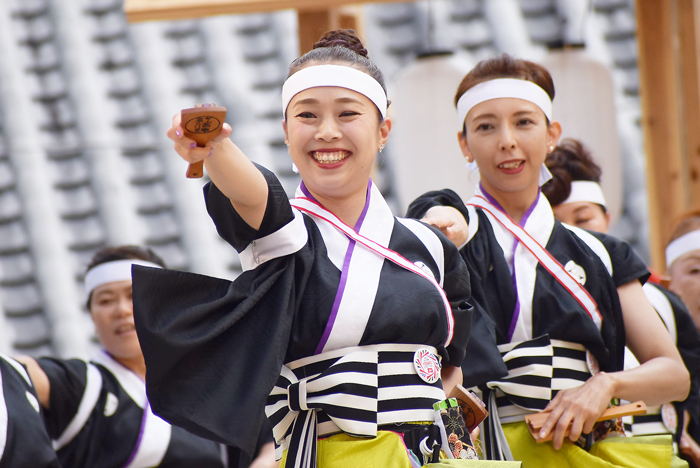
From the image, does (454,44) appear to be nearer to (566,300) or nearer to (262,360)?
(566,300)

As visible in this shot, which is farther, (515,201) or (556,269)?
(515,201)

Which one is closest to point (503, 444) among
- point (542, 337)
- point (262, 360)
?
point (542, 337)

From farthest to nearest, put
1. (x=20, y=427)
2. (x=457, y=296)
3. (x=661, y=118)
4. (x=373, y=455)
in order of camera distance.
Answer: (x=661, y=118)
(x=20, y=427)
(x=457, y=296)
(x=373, y=455)

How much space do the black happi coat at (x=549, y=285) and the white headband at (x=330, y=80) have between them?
0.41 m

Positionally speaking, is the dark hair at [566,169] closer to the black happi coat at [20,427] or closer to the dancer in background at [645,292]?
the dancer in background at [645,292]

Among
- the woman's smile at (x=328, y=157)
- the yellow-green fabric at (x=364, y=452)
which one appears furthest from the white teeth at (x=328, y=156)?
the yellow-green fabric at (x=364, y=452)

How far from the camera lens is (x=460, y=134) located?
2.24 m

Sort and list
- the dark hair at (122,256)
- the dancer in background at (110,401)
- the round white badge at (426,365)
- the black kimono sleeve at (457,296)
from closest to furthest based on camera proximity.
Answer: the round white badge at (426,365), the black kimono sleeve at (457,296), the dancer in background at (110,401), the dark hair at (122,256)

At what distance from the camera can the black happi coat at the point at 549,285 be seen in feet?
6.55

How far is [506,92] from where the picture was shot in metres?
2.11

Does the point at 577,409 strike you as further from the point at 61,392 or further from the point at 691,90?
the point at 691,90

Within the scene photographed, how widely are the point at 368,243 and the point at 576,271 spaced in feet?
2.10

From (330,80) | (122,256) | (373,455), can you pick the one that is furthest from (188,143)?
(122,256)

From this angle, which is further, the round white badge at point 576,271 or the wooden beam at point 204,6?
the wooden beam at point 204,6
